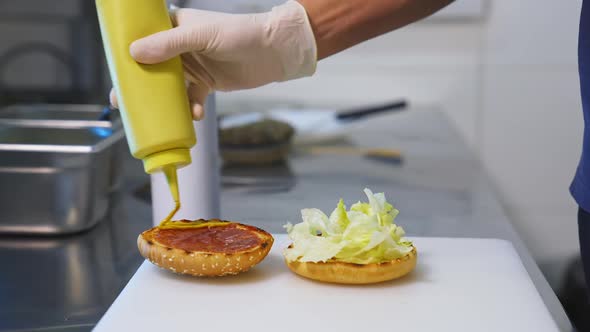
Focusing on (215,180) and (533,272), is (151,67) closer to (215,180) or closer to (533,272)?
(215,180)

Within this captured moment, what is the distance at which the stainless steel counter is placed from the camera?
3.49 ft

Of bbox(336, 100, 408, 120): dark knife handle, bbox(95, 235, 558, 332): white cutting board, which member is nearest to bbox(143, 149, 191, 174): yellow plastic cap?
bbox(95, 235, 558, 332): white cutting board

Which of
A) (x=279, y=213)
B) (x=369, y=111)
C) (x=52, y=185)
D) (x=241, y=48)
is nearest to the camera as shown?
(x=241, y=48)

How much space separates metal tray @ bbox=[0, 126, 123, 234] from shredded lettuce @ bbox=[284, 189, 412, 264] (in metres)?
0.43

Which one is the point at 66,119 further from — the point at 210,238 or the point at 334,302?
the point at 334,302

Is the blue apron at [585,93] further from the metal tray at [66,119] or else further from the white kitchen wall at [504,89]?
the white kitchen wall at [504,89]

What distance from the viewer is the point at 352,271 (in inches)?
37.0

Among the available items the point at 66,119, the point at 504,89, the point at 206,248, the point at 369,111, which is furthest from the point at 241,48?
the point at 504,89

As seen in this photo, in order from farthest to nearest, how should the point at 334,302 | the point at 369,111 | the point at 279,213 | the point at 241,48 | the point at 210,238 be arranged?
the point at 369,111
the point at 279,213
the point at 241,48
the point at 210,238
the point at 334,302

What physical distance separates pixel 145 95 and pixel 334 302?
0.33 meters

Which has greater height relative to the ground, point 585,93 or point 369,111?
point 585,93

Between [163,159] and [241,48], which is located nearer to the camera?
[163,159]

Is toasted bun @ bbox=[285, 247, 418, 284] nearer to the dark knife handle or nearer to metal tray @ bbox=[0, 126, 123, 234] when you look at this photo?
metal tray @ bbox=[0, 126, 123, 234]

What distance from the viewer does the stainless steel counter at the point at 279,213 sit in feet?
3.49
